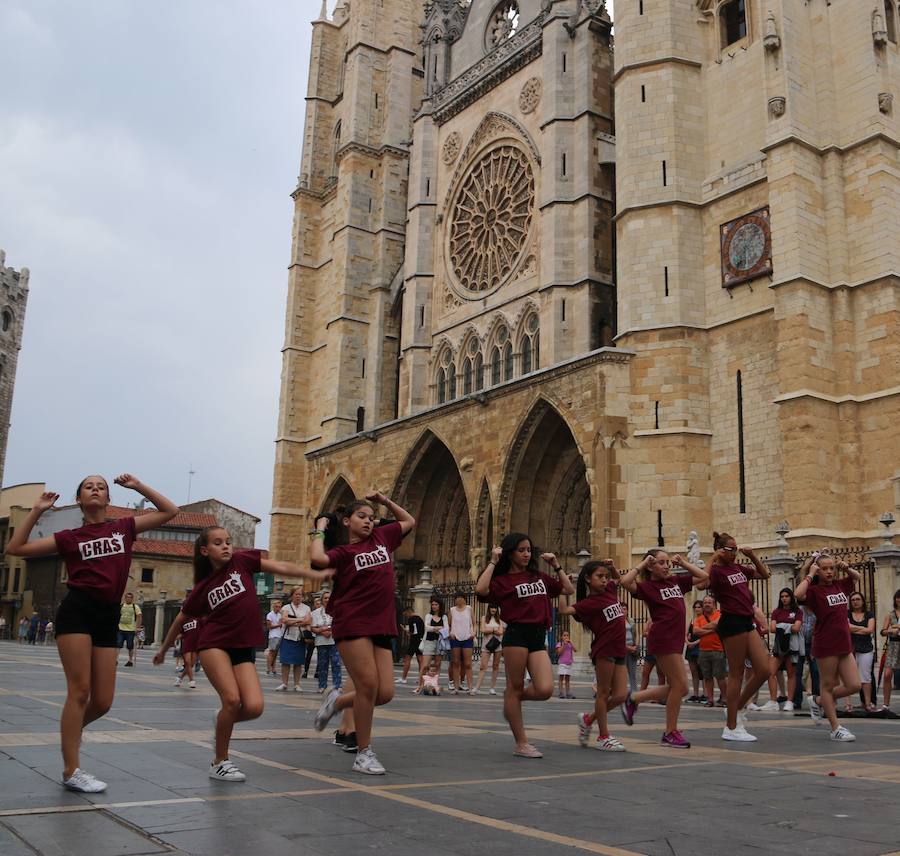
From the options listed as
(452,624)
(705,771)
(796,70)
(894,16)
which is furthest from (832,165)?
(705,771)

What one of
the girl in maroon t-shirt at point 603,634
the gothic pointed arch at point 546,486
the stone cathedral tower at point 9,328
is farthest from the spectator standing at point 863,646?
the stone cathedral tower at point 9,328

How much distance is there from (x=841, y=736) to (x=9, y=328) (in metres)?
60.4

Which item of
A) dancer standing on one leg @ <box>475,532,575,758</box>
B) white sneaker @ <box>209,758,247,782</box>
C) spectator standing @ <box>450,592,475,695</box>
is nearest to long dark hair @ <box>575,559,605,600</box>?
dancer standing on one leg @ <box>475,532,575,758</box>

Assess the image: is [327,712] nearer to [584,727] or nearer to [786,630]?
[584,727]

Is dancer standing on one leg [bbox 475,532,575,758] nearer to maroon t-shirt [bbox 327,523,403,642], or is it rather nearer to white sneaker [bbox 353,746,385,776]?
maroon t-shirt [bbox 327,523,403,642]

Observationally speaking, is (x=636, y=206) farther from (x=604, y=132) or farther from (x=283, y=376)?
(x=283, y=376)

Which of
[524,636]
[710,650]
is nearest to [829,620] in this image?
[524,636]

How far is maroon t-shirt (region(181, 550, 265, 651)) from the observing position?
4875 millimetres

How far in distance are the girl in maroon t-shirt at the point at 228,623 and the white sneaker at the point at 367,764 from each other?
0.61 meters

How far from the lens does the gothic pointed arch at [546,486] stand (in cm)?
2264

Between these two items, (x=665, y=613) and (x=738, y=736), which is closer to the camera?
(x=665, y=613)

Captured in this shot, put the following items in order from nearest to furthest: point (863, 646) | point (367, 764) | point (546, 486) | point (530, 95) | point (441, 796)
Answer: point (441, 796) → point (367, 764) → point (863, 646) → point (546, 486) → point (530, 95)

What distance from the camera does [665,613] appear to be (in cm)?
685

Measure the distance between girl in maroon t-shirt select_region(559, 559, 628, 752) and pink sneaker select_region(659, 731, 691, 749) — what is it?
35 cm
